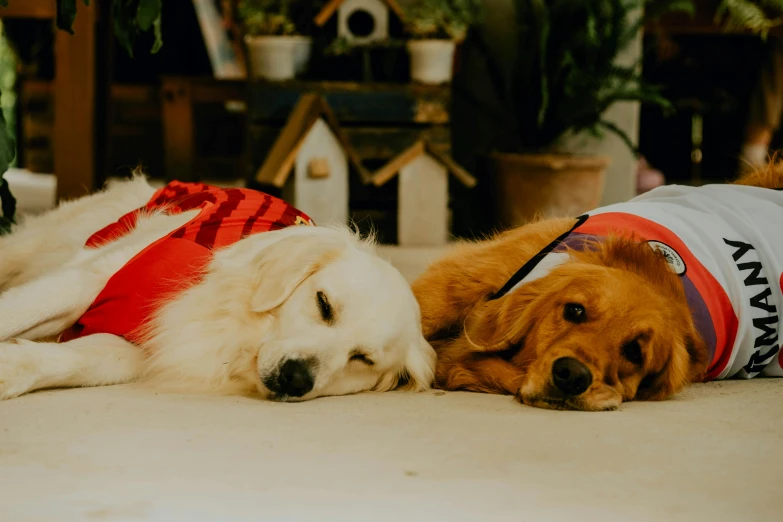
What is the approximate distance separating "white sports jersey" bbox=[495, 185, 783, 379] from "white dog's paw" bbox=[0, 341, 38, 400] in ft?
3.23

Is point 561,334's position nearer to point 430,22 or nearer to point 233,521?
point 233,521

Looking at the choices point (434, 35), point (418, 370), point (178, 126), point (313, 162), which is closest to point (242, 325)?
point (418, 370)

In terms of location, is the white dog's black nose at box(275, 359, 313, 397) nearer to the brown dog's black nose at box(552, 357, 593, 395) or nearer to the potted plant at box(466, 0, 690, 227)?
the brown dog's black nose at box(552, 357, 593, 395)

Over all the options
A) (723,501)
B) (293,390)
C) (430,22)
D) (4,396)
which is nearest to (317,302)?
(293,390)

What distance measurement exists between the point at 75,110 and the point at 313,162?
106 centimetres

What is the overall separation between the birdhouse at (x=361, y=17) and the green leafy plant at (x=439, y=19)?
0.09 m

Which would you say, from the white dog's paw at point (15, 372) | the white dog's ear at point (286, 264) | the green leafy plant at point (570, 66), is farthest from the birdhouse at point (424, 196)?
the white dog's paw at point (15, 372)

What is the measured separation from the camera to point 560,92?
14.2 feet

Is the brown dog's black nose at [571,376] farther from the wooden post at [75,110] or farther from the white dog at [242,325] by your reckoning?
the wooden post at [75,110]

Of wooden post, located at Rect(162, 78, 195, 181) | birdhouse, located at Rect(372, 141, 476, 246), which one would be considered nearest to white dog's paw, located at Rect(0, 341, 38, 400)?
birdhouse, located at Rect(372, 141, 476, 246)

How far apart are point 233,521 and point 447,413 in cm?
64

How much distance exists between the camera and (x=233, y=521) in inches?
42.8

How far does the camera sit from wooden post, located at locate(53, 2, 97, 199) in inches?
146

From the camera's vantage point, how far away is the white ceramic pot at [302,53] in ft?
13.5
